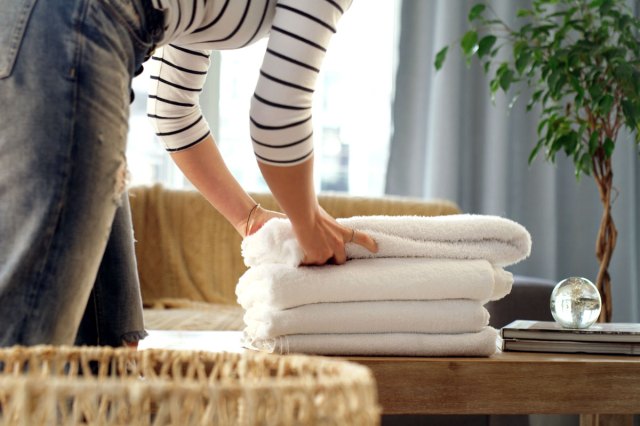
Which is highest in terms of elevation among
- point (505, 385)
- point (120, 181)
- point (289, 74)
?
point (289, 74)

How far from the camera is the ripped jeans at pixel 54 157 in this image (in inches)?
27.8

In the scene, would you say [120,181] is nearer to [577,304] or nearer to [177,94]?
[177,94]

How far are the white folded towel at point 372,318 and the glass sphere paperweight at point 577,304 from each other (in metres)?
0.22

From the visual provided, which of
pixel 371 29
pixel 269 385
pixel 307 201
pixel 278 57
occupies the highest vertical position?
pixel 371 29

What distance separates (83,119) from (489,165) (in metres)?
2.44

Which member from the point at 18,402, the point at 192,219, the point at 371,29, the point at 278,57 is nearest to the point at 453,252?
the point at 278,57

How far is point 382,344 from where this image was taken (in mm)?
1074

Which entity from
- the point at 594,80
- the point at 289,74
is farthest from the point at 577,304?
the point at 594,80

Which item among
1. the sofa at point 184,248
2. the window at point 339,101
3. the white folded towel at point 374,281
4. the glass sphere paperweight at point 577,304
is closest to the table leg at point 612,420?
the glass sphere paperweight at point 577,304

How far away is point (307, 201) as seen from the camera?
91 cm

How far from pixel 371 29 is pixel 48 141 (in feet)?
8.26

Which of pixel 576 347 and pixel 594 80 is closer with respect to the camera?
pixel 576 347

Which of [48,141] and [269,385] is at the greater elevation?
[48,141]

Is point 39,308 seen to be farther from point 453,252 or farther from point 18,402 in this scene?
point 453,252
